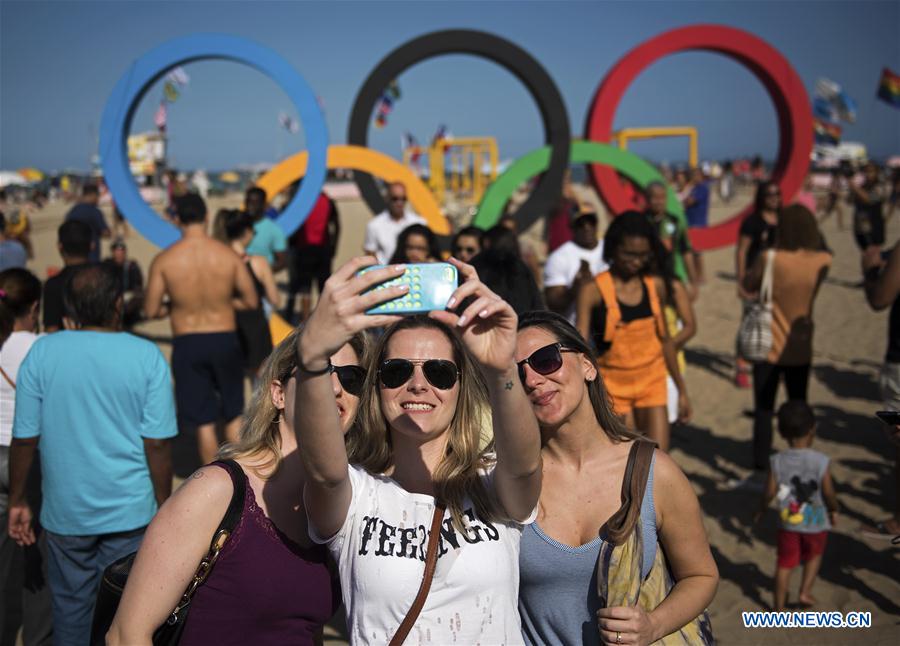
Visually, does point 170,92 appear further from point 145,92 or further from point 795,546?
point 795,546

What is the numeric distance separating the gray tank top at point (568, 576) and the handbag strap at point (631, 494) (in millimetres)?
38

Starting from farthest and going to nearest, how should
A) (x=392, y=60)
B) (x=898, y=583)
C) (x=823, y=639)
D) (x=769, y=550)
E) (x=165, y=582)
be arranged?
(x=392, y=60)
(x=769, y=550)
(x=898, y=583)
(x=823, y=639)
(x=165, y=582)

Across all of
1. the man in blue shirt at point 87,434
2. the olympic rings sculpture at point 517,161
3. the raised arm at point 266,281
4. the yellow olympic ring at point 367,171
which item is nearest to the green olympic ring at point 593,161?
the olympic rings sculpture at point 517,161

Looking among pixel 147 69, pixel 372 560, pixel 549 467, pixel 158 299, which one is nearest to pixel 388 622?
pixel 372 560

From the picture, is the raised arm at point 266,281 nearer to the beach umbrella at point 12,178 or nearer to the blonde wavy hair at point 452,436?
the blonde wavy hair at point 452,436

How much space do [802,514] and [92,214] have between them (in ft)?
23.8

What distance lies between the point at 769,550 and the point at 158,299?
4126 mm

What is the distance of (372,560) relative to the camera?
165 cm

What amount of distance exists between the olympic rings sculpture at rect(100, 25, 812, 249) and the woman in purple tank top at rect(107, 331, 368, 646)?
656 centimetres

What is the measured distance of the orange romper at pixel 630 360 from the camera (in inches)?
144

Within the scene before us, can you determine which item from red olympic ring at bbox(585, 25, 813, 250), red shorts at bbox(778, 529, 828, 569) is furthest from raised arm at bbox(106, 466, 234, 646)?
red olympic ring at bbox(585, 25, 813, 250)

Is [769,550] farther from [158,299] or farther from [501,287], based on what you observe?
[158,299]

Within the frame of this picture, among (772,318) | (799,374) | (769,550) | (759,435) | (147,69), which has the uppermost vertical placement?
(147,69)

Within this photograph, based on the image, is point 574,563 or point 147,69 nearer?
point 574,563
